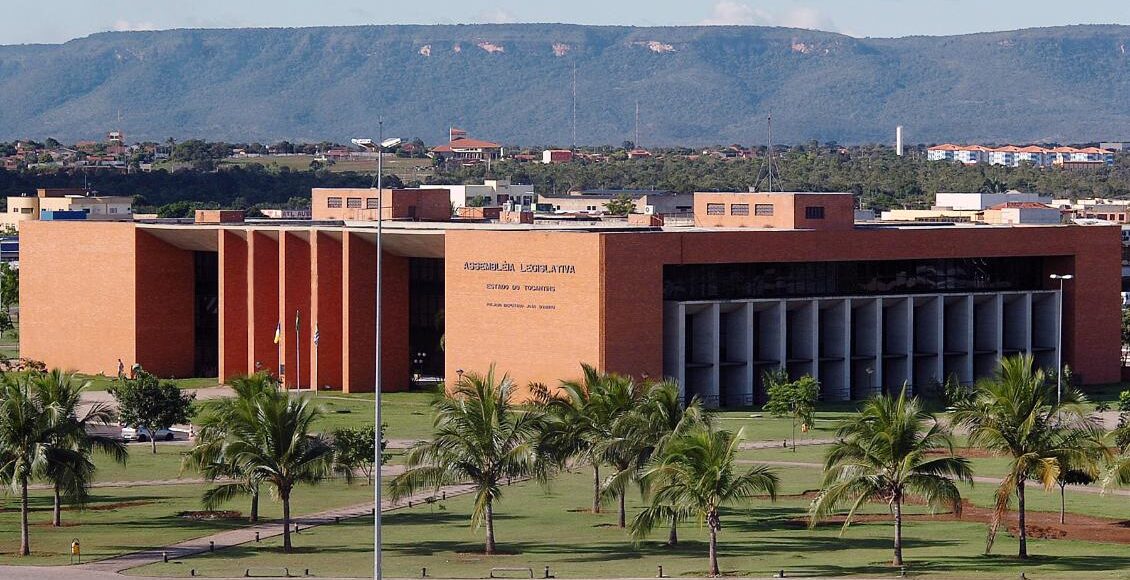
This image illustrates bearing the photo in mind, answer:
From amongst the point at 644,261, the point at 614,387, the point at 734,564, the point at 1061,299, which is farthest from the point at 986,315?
the point at 734,564

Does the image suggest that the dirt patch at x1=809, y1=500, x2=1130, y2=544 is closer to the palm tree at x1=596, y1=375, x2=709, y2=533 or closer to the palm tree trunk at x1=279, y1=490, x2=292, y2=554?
the palm tree at x1=596, y1=375, x2=709, y2=533

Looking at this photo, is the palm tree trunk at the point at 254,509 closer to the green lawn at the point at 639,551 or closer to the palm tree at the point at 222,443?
the palm tree at the point at 222,443

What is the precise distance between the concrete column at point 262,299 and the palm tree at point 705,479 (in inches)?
2028

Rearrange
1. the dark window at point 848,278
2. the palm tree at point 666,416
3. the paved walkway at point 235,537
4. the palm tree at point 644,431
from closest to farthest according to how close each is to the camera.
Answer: the paved walkway at point 235,537 < the palm tree at point 644,431 < the palm tree at point 666,416 < the dark window at point 848,278

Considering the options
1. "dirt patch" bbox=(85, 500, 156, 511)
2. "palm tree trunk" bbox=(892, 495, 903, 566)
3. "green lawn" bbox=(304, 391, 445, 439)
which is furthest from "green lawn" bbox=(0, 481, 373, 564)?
"palm tree trunk" bbox=(892, 495, 903, 566)

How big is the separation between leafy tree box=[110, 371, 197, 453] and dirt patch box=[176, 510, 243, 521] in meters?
16.1

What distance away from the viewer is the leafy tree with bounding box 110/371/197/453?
70062 millimetres

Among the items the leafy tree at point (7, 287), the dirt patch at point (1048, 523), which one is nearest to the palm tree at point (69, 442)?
the dirt patch at point (1048, 523)

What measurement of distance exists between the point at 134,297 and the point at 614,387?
50797 millimetres

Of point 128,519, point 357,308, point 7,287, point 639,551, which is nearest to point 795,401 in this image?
point 357,308

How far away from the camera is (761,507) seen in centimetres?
5534

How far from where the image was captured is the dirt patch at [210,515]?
174 ft

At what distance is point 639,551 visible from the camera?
153 ft

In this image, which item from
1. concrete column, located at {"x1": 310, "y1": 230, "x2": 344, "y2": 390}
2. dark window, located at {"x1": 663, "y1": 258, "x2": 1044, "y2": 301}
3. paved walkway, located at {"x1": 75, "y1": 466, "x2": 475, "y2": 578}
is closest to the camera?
paved walkway, located at {"x1": 75, "y1": 466, "x2": 475, "y2": 578}
